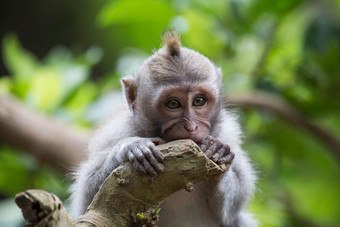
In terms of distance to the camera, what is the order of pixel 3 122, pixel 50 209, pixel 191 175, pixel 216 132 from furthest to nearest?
pixel 3 122, pixel 216 132, pixel 191 175, pixel 50 209

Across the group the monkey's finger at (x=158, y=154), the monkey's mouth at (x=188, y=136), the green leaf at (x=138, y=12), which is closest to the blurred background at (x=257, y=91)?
the green leaf at (x=138, y=12)

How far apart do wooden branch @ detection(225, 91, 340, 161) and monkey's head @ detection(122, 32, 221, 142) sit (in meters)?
2.18

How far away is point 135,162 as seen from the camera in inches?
89.0

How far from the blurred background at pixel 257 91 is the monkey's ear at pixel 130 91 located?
1.88m

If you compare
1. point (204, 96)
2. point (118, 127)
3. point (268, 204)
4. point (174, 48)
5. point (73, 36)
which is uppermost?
point (174, 48)

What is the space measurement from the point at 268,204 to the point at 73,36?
5418 mm

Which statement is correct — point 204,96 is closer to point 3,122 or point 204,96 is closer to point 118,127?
point 118,127

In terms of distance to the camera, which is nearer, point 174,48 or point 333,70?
point 174,48

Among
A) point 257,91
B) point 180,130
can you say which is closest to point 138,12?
point 257,91

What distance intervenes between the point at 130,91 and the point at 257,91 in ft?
7.74

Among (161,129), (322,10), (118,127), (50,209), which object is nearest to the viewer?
(50,209)

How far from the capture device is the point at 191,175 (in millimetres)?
2096

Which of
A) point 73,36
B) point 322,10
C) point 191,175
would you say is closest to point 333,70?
point 322,10

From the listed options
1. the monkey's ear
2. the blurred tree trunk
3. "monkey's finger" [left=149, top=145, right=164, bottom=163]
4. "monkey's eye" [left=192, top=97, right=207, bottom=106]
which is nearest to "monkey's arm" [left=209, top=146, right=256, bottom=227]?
"monkey's eye" [left=192, top=97, right=207, bottom=106]
